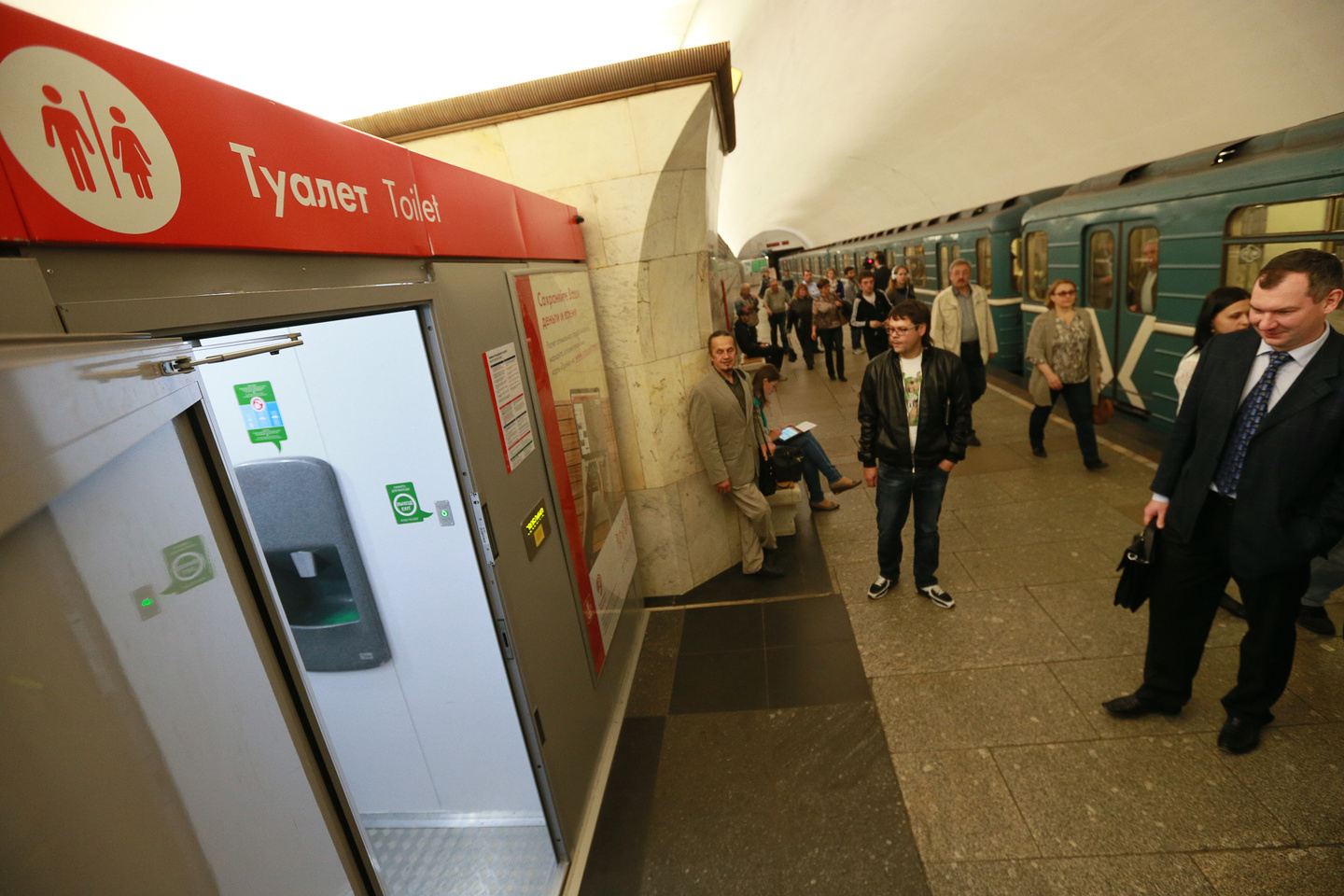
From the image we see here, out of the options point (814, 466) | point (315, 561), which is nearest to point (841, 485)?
point (814, 466)

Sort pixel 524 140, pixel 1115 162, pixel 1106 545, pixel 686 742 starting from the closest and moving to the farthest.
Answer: pixel 686 742, pixel 524 140, pixel 1106 545, pixel 1115 162

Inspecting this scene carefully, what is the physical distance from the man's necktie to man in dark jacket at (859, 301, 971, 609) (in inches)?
53.5

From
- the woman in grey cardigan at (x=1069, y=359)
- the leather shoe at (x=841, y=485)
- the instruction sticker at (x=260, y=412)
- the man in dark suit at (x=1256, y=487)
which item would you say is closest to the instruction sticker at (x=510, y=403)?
the instruction sticker at (x=260, y=412)

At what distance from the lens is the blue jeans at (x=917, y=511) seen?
13.8ft

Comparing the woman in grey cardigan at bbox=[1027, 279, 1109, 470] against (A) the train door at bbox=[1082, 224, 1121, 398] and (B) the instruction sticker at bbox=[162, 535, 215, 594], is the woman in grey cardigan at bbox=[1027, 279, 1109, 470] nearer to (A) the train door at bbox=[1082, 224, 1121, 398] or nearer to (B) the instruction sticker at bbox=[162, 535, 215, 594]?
(A) the train door at bbox=[1082, 224, 1121, 398]

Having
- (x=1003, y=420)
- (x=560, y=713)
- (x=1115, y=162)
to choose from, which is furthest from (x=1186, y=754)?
(x=1115, y=162)

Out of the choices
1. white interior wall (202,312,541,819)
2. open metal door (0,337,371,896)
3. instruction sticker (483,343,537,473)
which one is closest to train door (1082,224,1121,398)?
instruction sticker (483,343,537,473)

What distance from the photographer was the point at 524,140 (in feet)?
13.9

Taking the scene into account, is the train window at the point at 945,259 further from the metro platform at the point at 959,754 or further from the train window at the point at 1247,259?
the metro platform at the point at 959,754

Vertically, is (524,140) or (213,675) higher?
(524,140)

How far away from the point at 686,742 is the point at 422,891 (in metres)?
1.43

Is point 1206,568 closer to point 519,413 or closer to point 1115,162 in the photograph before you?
point 519,413

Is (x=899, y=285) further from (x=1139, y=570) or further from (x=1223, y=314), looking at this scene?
(x=1139, y=570)

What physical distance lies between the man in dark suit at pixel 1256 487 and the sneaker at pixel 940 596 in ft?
4.23
